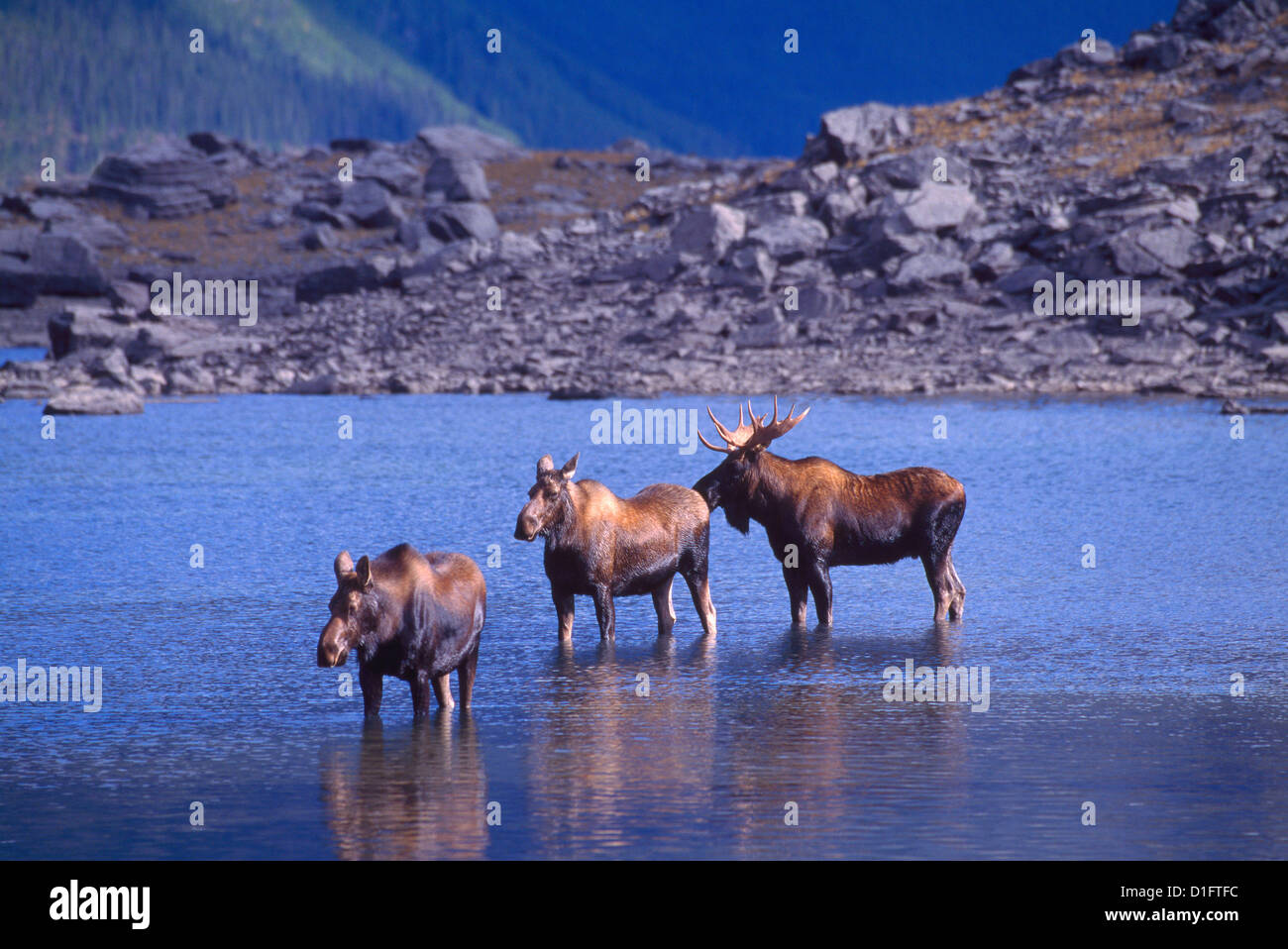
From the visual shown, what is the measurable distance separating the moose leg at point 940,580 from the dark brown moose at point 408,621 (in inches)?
184

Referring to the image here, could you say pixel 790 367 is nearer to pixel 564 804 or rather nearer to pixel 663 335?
pixel 663 335

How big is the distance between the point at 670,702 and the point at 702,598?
244cm

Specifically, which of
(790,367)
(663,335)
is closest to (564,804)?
(790,367)

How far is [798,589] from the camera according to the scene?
13.6m

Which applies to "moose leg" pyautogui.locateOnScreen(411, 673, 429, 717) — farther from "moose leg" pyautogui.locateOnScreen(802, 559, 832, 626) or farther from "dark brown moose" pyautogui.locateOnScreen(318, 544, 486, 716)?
"moose leg" pyautogui.locateOnScreen(802, 559, 832, 626)

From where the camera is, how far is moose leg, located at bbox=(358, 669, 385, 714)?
10.1 metres

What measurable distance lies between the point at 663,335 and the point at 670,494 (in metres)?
35.3

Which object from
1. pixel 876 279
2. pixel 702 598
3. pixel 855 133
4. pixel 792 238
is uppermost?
pixel 855 133

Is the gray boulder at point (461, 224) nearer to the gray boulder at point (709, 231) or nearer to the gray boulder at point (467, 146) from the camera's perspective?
the gray boulder at point (709, 231)

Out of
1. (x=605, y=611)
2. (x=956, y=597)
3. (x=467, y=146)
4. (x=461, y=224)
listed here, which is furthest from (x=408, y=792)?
(x=467, y=146)

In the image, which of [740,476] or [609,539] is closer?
[609,539]

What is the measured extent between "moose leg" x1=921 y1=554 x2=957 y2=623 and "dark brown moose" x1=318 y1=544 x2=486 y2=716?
466 centimetres

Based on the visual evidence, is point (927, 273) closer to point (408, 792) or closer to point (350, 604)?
point (350, 604)

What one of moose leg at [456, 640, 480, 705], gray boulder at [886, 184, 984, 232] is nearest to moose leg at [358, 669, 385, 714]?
moose leg at [456, 640, 480, 705]
